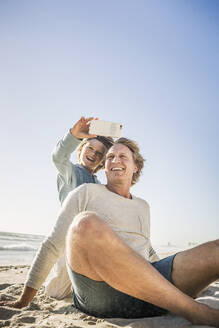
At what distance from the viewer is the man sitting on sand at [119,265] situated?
129 cm

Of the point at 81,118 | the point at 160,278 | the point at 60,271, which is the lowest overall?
the point at 60,271

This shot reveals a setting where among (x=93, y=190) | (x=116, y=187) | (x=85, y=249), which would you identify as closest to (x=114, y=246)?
(x=85, y=249)

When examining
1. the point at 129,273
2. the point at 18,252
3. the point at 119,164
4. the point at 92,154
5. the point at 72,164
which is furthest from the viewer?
the point at 18,252

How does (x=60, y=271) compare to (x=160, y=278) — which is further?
(x=60, y=271)

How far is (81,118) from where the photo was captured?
3.00m

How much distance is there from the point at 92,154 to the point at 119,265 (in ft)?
7.03

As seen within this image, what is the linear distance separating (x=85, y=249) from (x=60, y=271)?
1083 millimetres

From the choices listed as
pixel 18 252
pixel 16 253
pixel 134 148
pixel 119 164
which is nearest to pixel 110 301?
pixel 119 164

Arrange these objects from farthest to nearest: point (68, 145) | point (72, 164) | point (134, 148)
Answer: point (72, 164), point (68, 145), point (134, 148)

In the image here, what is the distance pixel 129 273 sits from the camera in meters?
1.29

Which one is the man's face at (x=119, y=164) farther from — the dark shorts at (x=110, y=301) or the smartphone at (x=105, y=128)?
the dark shorts at (x=110, y=301)

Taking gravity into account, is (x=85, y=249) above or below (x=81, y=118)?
below

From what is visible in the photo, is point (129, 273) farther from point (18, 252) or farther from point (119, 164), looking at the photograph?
point (18, 252)

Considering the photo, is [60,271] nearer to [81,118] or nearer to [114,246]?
[114,246]
